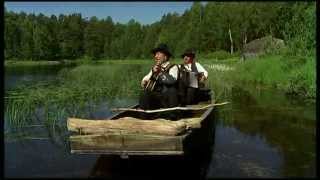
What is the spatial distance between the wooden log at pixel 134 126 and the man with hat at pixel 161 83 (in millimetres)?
1324

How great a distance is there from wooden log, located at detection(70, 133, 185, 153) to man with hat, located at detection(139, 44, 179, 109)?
1.93 meters

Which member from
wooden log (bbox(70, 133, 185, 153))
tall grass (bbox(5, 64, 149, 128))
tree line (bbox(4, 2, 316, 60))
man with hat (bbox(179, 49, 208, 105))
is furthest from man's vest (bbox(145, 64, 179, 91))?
tree line (bbox(4, 2, 316, 60))

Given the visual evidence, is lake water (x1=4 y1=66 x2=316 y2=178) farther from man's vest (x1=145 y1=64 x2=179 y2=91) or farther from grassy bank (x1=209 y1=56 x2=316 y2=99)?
grassy bank (x1=209 y1=56 x2=316 y2=99)

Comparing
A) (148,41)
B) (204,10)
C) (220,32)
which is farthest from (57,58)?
(220,32)

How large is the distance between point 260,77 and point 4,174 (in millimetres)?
21990

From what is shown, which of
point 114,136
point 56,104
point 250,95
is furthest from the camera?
point 250,95

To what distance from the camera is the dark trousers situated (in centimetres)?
948

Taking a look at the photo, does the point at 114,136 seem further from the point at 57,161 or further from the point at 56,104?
the point at 56,104

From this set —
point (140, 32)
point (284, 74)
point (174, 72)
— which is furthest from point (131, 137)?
point (140, 32)

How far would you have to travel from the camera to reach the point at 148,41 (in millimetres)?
108062

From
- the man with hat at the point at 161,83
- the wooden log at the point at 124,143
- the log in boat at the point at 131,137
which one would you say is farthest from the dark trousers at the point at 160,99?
the wooden log at the point at 124,143

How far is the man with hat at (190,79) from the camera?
10377mm

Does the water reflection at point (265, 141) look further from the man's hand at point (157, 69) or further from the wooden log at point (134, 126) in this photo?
the man's hand at point (157, 69)

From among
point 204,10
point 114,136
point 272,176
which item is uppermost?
point 204,10
